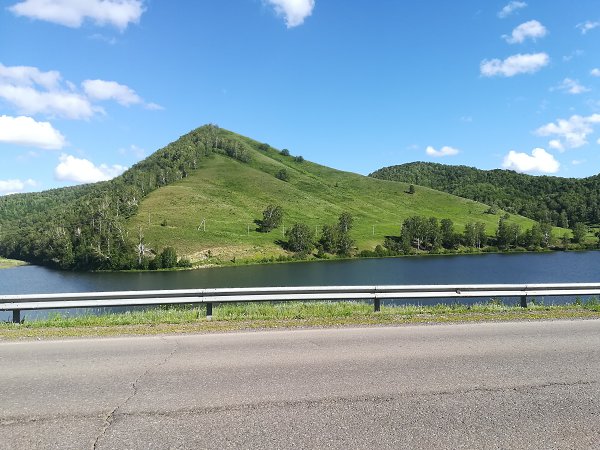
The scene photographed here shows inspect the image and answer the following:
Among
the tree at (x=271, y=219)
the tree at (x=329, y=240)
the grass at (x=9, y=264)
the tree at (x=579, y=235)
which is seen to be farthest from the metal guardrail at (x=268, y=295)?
the tree at (x=579, y=235)

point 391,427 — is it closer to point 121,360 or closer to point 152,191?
point 121,360

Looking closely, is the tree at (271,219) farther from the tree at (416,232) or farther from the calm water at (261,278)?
the tree at (416,232)

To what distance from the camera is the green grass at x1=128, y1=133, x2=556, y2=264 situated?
117750 millimetres

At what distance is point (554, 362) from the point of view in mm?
8836

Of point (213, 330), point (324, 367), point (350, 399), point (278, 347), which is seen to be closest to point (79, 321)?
point (213, 330)

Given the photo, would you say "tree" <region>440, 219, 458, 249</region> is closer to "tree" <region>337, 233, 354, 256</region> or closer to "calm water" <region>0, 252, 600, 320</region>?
"tree" <region>337, 233, 354, 256</region>

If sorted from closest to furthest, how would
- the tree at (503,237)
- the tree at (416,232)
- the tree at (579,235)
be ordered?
the tree at (416,232)
the tree at (503,237)
the tree at (579,235)

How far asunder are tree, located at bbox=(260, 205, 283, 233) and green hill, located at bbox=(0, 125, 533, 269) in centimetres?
233

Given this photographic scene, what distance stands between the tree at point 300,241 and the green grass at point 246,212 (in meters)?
4.72

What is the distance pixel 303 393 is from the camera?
704 cm

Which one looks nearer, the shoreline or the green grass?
the shoreline

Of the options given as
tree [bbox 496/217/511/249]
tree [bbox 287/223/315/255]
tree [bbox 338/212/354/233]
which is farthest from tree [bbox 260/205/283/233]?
tree [bbox 496/217/511/249]

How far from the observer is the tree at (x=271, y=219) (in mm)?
137550

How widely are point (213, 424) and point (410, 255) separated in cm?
14021
